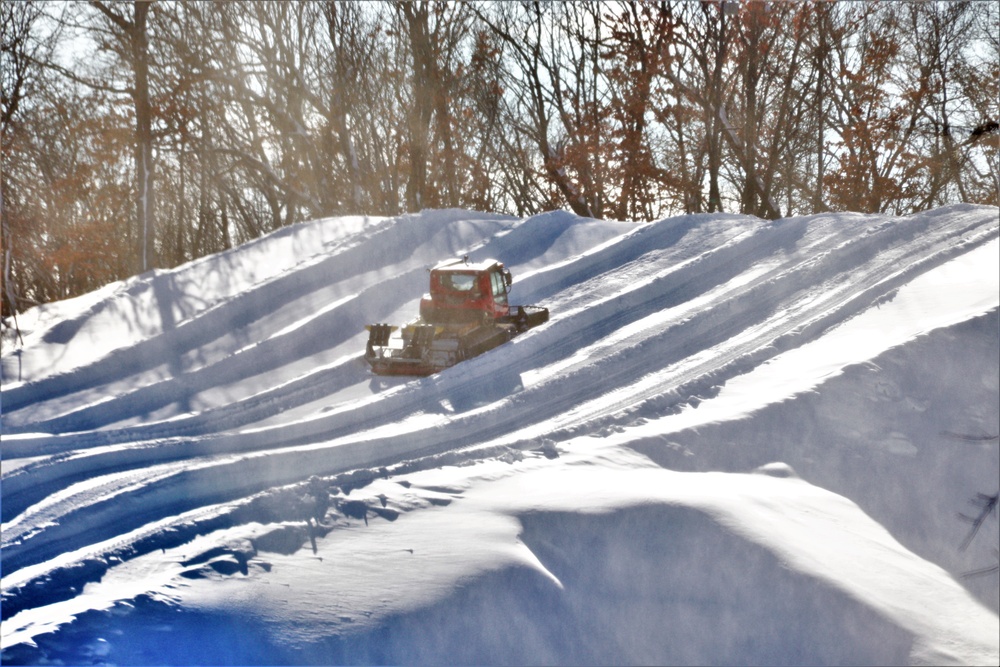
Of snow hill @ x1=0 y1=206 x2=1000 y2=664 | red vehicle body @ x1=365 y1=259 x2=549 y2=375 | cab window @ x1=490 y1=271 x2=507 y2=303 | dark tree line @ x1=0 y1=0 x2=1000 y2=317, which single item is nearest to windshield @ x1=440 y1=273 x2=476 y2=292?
red vehicle body @ x1=365 y1=259 x2=549 y2=375

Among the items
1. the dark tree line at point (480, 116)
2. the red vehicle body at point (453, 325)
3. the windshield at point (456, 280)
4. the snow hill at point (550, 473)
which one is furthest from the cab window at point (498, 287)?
the dark tree line at point (480, 116)

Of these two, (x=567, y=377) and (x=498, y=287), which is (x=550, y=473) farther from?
(x=498, y=287)

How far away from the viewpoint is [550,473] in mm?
5426

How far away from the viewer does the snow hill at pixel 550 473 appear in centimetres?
400

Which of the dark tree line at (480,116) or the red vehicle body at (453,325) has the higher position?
the dark tree line at (480,116)

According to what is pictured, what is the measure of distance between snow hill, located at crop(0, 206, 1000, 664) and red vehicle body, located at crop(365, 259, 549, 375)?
0.24m

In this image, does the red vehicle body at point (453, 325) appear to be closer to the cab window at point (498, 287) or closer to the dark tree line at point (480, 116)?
the cab window at point (498, 287)

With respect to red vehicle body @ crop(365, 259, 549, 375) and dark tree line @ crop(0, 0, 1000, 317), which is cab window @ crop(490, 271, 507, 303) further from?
dark tree line @ crop(0, 0, 1000, 317)

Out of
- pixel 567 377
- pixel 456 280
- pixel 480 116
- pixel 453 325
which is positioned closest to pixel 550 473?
pixel 567 377

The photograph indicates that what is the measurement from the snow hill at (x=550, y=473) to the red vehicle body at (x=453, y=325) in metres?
0.24

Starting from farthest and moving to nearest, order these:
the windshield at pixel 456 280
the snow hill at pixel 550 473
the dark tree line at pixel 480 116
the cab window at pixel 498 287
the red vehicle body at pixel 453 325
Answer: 1. the dark tree line at pixel 480 116
2. the cab window at pixel 498 287
3. the windshield at pixel 456 280
4. the red vehicle body at pixel 453 325
5. the snow hill at pixel 550 473

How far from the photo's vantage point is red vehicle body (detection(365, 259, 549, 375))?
7.96 meters

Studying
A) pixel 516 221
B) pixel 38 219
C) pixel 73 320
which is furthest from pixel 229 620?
pixel 38 219

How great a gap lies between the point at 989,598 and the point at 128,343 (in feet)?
26.0
